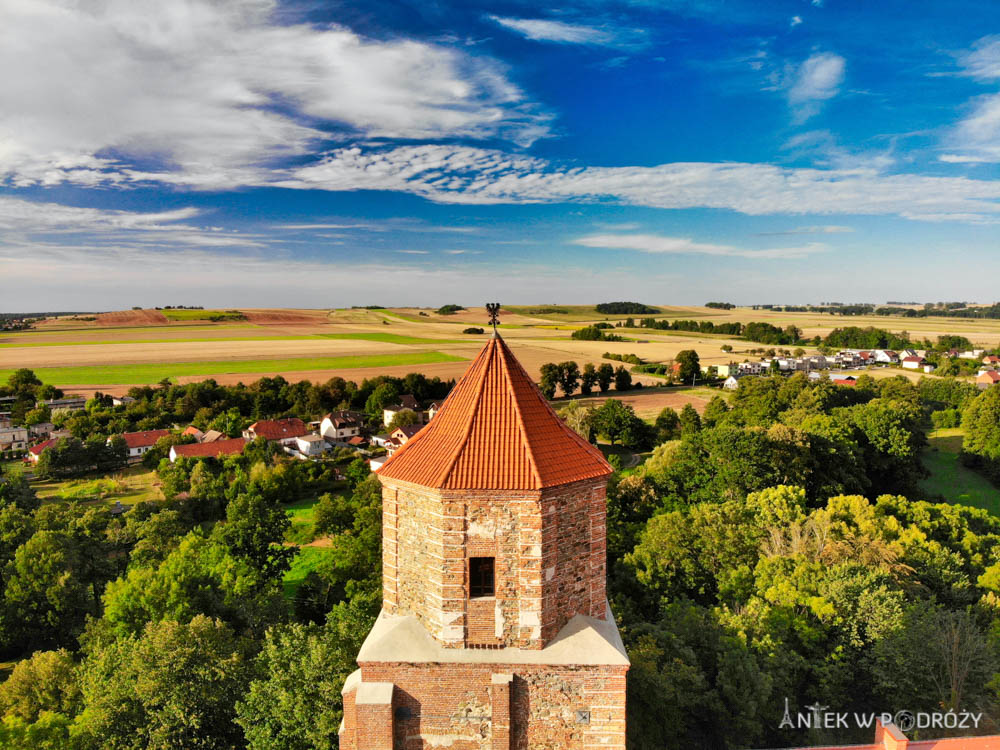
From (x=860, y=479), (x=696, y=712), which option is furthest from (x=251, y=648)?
(x=860, y=479)

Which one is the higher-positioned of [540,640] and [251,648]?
[540,640]

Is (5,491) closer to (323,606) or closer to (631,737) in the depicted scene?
(323,606)

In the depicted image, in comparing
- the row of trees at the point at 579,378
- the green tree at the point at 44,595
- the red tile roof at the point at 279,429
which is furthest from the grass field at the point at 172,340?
the green tree at the point at 44,595

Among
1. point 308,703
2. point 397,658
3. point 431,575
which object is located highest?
point 431,575

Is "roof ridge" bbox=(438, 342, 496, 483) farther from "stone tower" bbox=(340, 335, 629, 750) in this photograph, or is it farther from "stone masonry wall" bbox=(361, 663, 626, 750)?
"stone masonry wall" bbox=(361, 663, 626, 750)

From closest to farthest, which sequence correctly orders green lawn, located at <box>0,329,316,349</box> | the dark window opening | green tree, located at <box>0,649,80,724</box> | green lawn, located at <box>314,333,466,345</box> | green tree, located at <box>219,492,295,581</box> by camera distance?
1. the dark window opening
2. green tree, located at <box>0,649,80,724</box>
3. green tree, located at <box>219,492,295,581</box>
4. green lawn, located at <box>0,329,316,349</box>
5. green lawn, located at <box>314,333,466,345</box>

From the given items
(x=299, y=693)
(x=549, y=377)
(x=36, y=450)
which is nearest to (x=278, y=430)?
(x=36, y=450)

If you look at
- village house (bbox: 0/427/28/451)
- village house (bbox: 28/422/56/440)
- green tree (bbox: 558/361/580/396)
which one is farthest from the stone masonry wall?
village house (bbox: 28/422/56/440)
